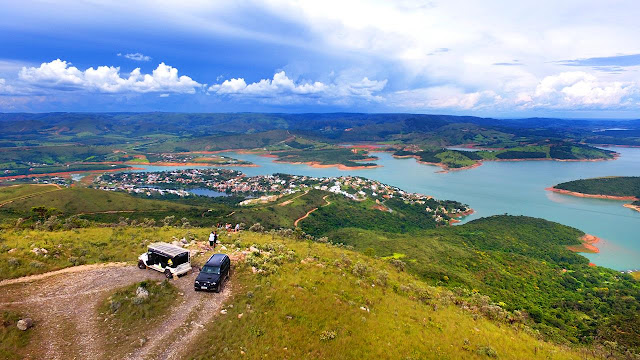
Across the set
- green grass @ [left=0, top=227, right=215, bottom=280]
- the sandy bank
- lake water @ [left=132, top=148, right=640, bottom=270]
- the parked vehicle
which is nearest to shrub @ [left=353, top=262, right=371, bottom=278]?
the parked vehicle

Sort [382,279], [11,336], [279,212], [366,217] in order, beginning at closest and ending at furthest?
[11,336]
[382,279]
[279,212]
[366,217]

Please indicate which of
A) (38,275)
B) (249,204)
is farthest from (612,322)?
(249,204)

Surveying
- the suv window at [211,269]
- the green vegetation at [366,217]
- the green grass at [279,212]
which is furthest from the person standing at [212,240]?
the green vegetation at [366,217]

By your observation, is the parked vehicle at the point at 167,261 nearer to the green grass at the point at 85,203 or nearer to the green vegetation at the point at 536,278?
the green vegetation at the point at 536,278

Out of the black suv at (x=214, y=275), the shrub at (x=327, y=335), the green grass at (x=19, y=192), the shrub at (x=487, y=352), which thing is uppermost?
the black suv at (x=214, y=275)

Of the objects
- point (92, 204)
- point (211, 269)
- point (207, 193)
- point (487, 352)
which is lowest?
point (207, 193)

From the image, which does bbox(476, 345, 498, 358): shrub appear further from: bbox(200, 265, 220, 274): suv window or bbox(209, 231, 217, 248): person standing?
bbox(209, 231, 217, 248): person standing

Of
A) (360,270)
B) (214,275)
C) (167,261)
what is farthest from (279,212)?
(214,275)

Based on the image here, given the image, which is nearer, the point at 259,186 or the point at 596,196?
the point at 596,196

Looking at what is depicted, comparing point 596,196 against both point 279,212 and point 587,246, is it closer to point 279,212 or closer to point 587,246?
point 587,246
